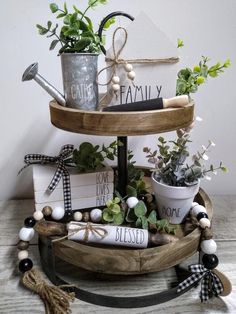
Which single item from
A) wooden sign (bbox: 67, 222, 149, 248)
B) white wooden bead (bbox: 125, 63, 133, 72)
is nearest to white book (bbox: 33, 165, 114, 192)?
wooden sign (bbox: 67, 222, 149, 248)

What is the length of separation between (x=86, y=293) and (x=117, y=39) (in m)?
0.42

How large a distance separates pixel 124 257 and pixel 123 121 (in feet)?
0.67

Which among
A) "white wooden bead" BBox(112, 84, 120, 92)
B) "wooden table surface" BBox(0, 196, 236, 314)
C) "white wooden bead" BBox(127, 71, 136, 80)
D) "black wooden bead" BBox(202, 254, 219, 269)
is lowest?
"wooden table surface" BBox(0, 196, 236, 314)

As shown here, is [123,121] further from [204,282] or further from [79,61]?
[204,282]

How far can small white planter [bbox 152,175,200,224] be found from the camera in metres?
0.52

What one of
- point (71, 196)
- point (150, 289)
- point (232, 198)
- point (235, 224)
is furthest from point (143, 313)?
point (232, 198)

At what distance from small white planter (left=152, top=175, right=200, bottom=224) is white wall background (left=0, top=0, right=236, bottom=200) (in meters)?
0.29

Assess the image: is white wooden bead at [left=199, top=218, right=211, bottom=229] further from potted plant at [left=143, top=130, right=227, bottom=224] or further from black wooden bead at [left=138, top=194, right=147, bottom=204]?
black wooden bead at [left=138, top=194, right=147, bottom=204]

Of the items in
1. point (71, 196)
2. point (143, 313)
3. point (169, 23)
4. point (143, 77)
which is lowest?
point (143, 313)

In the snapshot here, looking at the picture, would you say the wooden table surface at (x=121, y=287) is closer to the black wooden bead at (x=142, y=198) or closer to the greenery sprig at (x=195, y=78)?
the black wooden bead at (x=142, y=198)

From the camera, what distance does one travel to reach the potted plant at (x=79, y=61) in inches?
18.3

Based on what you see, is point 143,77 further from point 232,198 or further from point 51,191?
point 232,198

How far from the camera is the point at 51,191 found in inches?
21.9

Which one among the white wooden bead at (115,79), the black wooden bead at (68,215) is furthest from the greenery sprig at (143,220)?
the white wooden bead at (115,79)
